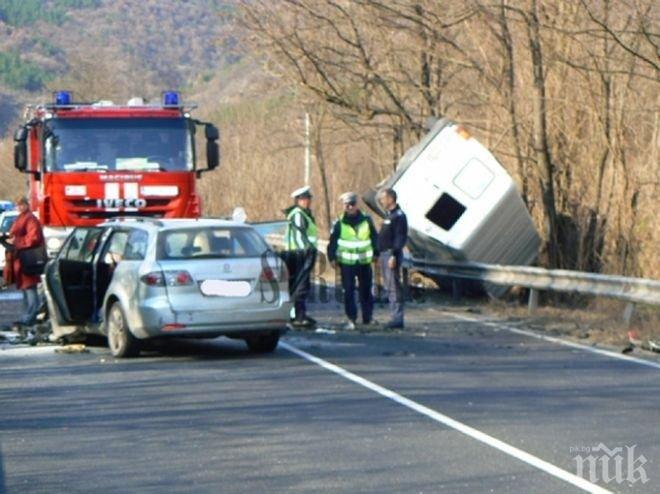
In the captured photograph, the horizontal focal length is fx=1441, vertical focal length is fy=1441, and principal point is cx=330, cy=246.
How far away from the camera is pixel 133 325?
14.3 metres

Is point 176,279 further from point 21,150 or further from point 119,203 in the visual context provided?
point 21,150

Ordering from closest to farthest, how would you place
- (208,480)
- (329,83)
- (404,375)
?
(208,480), (404,375), (329,83)

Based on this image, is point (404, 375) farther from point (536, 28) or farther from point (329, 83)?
point (329, 83)

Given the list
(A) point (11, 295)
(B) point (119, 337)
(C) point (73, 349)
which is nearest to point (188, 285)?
(B) point (119, 337)

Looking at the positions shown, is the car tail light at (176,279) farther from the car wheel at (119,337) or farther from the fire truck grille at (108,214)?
the fire truck grille at (108,214)

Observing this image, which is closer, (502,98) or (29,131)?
(29,131)

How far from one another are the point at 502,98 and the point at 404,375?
11898 millimetres

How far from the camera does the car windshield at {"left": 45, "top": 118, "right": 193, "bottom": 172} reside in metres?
21.2

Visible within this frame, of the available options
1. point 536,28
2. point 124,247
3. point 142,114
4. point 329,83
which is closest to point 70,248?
point 124,247

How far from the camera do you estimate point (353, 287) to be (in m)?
17.9

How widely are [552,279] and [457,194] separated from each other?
116 inches

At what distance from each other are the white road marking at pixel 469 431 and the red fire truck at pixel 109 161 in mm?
7854

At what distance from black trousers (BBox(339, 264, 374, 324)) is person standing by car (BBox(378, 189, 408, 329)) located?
260mm

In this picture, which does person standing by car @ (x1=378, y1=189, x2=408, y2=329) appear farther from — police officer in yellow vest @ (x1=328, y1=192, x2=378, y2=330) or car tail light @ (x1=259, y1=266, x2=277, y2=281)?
car tail light @ (x1=259, y1=266, x2=277, y2=281)
